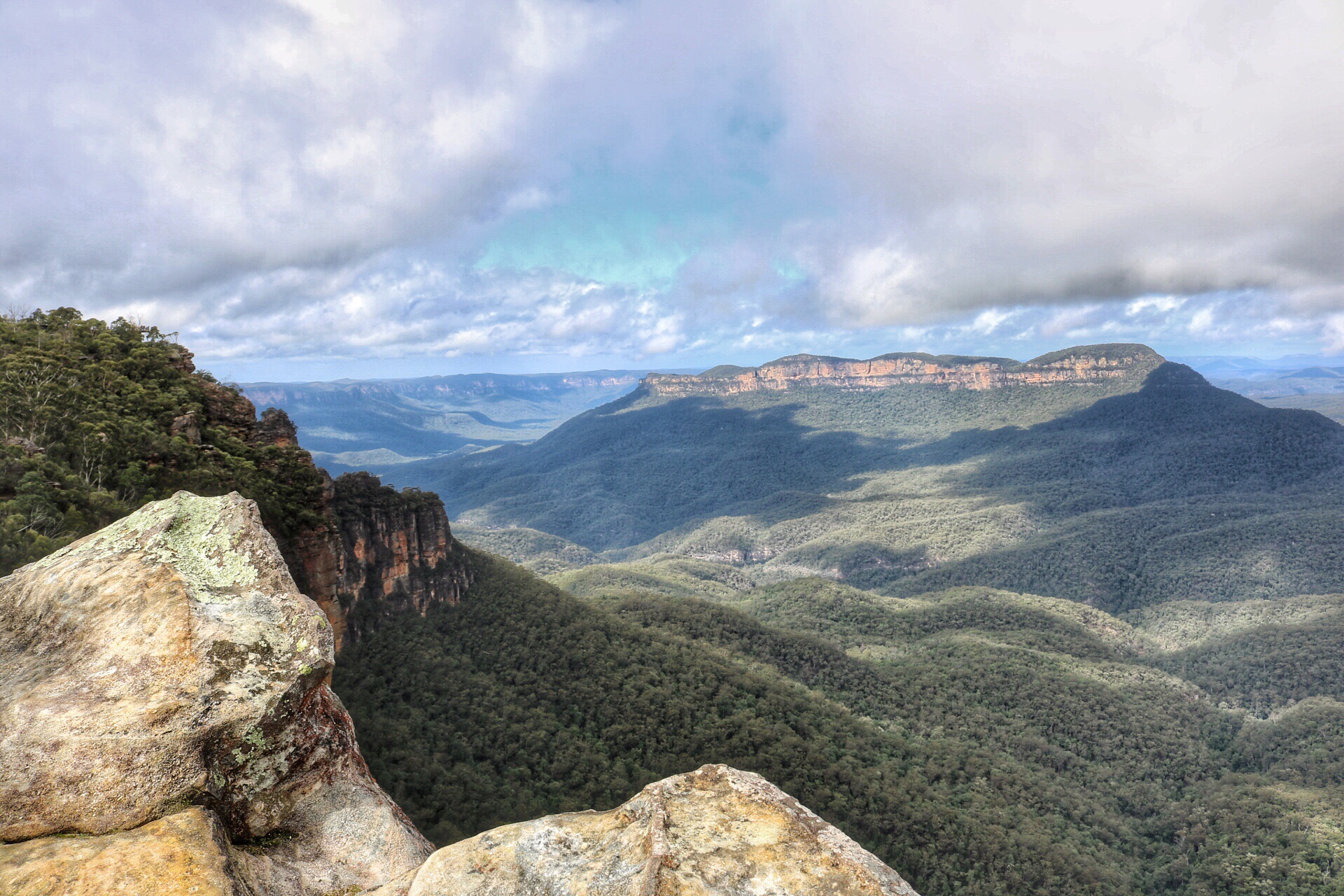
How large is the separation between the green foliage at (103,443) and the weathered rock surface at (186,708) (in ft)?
31.7

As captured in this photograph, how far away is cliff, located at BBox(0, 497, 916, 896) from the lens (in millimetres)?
5051

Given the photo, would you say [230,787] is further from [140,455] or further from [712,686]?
[712,686]

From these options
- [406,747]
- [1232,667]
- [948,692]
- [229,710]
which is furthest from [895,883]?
[1232,667]

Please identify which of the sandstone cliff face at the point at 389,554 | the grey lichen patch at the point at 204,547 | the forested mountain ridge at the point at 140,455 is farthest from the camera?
the sandstone cliff face at the point at 389,554

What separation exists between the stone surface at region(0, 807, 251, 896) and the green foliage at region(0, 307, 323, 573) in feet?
42.2

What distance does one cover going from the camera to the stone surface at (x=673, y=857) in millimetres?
5094

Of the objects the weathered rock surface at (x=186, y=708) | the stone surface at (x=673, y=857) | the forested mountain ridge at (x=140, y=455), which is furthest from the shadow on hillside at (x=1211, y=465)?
the weathered rock surface at (x=186, y=708)

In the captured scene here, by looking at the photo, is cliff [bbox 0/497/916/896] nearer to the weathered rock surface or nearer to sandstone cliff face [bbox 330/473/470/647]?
the weathered rock surface

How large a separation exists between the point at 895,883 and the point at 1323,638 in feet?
394

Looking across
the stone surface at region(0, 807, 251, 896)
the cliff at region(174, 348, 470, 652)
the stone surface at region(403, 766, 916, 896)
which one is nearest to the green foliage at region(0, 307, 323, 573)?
the cliff at region(174, 348, 470, 652)

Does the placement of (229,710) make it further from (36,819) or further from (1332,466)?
(1332,466)

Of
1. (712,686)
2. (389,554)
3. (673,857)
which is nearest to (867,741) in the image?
(712,686)

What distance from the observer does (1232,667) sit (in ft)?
276

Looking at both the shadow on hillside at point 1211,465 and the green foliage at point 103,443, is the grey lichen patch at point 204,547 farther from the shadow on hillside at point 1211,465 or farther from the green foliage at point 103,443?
the shadow on hillside at point 1211,465
